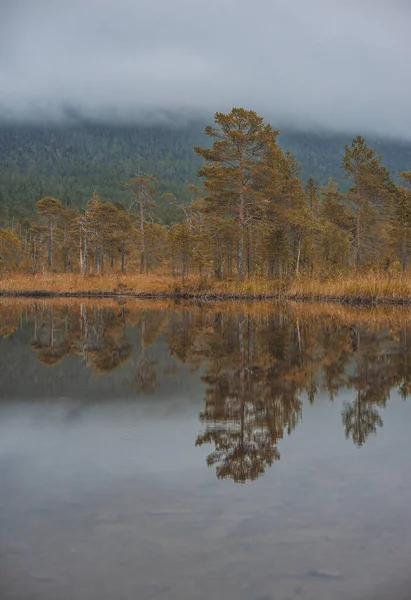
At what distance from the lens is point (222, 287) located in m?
43.5

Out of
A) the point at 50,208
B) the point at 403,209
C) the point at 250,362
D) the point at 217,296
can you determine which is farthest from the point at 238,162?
the point at 50,208

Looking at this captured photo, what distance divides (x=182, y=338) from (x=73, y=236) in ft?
229

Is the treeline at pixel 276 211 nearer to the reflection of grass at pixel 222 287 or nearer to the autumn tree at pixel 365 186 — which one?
the autumn tree at pixel 365 186

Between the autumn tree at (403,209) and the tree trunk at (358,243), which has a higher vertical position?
the autumn tree at (403,209)

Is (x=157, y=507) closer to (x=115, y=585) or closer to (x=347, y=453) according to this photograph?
(x=115, y=585)

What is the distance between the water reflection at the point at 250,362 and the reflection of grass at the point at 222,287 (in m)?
10.6

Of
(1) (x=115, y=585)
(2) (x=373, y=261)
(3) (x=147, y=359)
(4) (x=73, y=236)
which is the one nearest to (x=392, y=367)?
(3) (x=147, y=359)

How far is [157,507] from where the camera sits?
15.6ft

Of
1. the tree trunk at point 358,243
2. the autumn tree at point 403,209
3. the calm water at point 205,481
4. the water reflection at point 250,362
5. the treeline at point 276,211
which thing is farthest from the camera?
the autumn tree at point 403,209

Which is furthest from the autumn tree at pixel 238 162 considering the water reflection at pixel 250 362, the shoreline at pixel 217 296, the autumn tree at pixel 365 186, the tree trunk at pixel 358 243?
the water reflection at pixel 250 362

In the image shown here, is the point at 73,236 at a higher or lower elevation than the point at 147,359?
higher

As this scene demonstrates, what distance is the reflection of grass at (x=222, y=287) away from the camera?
1379 inches

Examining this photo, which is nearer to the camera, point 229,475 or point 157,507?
point 157,507

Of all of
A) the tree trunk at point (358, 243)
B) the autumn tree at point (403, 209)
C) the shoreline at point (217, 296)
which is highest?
the autumn tree at point (403, 209)
